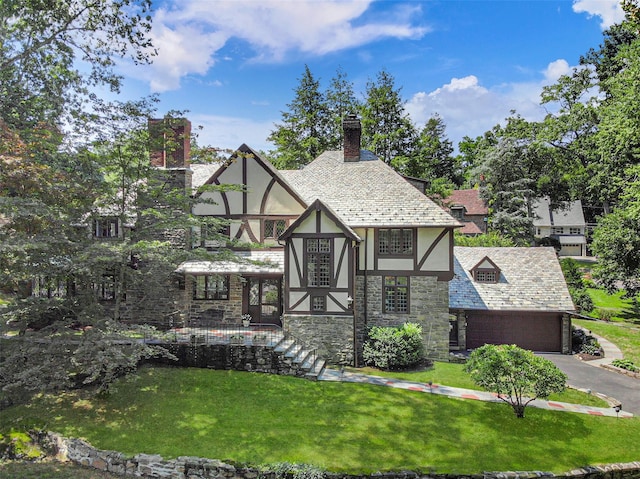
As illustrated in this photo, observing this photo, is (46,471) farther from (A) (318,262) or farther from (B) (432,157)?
(B) (432,157)

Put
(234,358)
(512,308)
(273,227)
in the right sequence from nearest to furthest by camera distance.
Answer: (234,358) → (273,227) → (512,308)

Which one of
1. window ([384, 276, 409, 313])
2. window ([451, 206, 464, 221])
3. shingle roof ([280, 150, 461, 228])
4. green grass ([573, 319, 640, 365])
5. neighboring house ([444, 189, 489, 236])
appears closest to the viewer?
shingle roof ([280, 150, 461, 228])

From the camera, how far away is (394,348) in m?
16.8

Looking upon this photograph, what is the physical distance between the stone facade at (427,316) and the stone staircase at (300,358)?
2557 millimetres

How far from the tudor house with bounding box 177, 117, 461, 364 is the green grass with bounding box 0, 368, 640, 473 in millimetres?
3845

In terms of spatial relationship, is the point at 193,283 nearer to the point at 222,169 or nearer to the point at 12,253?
the point at 222,169

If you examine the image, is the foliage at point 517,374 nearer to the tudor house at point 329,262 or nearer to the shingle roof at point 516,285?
the tudor house at point 329,262

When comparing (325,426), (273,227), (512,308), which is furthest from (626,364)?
(273,227)

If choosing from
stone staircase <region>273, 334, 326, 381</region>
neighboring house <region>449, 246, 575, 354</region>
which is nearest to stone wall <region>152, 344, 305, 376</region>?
stone staircase <region>273, 334, 326, 381</region>

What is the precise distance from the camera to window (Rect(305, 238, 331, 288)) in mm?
17438

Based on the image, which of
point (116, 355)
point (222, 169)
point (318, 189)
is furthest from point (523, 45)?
point (116, 355)

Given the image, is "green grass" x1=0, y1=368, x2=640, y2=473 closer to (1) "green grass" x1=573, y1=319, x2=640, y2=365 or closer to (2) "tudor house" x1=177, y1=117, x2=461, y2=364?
(2) "tudor house" x1=177, y1=117, x2=461, y2=364

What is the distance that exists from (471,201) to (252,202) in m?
38.9

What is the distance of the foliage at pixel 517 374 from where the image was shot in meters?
12.2
